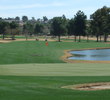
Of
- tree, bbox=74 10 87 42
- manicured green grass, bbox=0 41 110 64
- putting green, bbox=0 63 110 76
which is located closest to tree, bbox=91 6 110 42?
tree, bbox=74 10 87 42

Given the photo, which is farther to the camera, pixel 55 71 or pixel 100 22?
pixel 100 22

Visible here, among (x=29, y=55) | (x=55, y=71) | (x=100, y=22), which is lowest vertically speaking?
A: (x=29, y=55)

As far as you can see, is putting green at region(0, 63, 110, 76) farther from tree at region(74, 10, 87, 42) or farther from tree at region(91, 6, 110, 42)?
tree at region(91, 6, 110, 42)

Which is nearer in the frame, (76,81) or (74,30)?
(76,81)

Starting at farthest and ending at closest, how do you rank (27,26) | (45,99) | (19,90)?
(27,26)
(19,90)
(45,99)

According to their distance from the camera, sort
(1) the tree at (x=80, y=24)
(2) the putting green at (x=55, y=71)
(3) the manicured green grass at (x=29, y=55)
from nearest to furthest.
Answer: (2) the putting green at (x=55, y=71)
(3) the manicured green grass at (x=29, y=55)
(1) the tree at (x=80, y=24)

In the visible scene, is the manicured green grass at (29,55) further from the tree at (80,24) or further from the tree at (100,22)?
the tree at (100,22)

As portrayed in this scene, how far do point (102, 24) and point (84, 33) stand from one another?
8.05 meters

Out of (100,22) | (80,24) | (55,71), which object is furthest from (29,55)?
(100,22)

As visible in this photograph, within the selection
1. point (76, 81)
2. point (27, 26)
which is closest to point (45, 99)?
point (76, 81)

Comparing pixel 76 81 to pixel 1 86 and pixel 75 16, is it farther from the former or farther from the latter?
pixel 75 16

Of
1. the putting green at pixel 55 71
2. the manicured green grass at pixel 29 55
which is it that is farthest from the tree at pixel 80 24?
the putting green at pixel 55 71

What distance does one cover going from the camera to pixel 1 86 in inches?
632

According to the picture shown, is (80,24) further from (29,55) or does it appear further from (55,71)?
(55,71)
